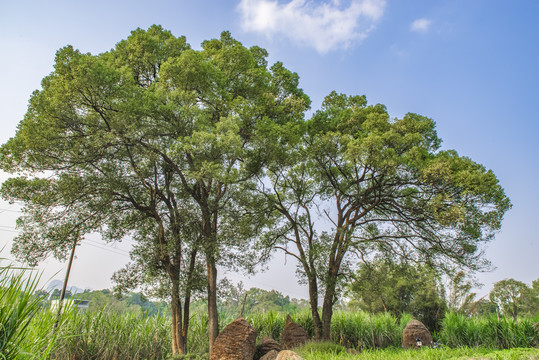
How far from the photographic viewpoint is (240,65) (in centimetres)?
1213

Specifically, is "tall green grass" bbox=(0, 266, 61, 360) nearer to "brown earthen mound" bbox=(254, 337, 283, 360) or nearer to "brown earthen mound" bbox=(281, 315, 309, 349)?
"brown earthen mound" bbox=(254, 337, 283, 360)

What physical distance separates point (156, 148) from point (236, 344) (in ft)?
21.2

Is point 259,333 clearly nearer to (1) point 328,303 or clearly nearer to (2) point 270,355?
(1) point 328,303

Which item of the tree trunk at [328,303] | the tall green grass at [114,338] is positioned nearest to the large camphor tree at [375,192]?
the tree trunk at [328,303]

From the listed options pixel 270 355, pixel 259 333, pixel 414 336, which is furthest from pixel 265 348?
pixel 414 336

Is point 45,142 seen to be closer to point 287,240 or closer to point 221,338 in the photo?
point 221,338

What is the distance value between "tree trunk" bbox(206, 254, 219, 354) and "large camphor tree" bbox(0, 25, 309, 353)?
41 mm

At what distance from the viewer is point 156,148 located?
410 inches

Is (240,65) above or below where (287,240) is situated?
above

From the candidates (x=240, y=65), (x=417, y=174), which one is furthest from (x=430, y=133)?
(x=240, y=65)

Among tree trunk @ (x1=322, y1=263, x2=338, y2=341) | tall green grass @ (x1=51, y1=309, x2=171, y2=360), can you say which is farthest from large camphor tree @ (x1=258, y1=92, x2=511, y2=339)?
tall green grass @ (x1=51, y1=309, x2=171, y2=360)

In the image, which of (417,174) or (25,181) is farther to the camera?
(417,174)

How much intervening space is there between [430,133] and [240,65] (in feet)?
25.2

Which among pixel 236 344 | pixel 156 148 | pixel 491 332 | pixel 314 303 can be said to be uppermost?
pixel 156 148
